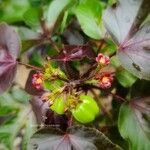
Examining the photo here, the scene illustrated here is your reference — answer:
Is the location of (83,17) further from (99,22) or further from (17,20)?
(17,20)

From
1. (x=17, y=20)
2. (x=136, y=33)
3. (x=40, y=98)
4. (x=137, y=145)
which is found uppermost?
(x=17, y=20)

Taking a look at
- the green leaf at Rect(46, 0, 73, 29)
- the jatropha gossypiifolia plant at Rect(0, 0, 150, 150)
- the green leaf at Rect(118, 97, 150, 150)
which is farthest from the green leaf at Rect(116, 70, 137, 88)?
the green leaf at Rect(46, 0, 73, 29)

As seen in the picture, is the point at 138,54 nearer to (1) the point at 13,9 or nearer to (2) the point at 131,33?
(2) the point at 131,33

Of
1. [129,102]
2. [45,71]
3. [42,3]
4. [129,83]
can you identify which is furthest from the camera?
[42,3]

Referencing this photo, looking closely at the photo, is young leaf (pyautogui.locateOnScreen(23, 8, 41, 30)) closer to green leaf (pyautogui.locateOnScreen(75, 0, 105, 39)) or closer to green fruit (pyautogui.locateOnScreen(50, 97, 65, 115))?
green leaf (pyautogui.locateOnScreen(75, 0, 105, 39))

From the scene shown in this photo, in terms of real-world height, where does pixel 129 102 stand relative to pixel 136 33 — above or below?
below

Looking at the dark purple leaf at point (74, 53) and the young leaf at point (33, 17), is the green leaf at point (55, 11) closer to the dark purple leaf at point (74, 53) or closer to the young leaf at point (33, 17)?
the young leaf at point (33, 17)

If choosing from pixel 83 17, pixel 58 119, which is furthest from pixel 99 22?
pixel 58 119

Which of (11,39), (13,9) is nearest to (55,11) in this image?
(11,39)
